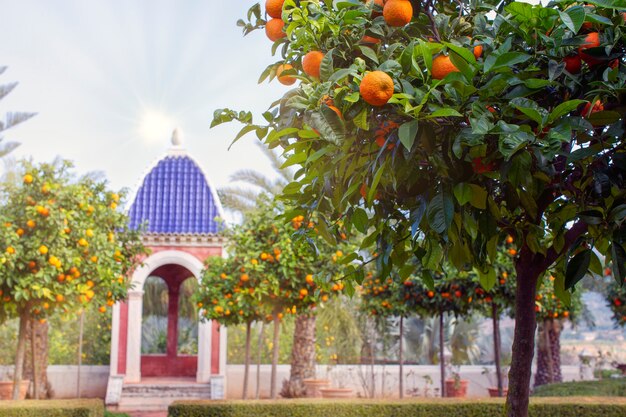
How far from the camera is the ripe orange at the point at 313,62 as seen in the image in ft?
8.64

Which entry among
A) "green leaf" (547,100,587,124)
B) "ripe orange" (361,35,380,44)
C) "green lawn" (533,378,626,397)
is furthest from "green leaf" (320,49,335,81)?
"green lawn" (533,378,626,397)

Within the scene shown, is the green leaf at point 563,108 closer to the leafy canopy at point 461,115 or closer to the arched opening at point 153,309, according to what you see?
the leafy canopy at point 461,115

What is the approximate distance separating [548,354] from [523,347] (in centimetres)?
1583

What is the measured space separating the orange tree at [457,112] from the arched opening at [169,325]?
12.9 m

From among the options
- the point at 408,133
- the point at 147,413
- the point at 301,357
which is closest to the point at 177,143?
the point at 301,357

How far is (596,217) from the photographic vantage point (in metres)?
2.57

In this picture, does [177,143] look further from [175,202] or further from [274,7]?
[274,7]

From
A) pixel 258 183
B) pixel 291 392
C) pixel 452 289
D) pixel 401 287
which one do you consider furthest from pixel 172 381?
pixel 452 289

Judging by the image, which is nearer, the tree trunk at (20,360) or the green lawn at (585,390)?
the tree trunk at (20,360)

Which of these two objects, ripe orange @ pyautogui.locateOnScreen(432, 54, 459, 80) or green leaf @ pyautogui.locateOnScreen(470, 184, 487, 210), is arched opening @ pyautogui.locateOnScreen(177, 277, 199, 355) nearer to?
green leaf @ pyautogui.locateOnScreen(470, 184, 487, 210)

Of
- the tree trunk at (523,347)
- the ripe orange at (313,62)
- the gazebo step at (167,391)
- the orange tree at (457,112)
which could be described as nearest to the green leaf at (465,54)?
the orange tree at (457,112)

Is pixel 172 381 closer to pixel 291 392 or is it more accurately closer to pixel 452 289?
pixel 291 392

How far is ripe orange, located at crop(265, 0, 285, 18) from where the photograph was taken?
2.90 meters

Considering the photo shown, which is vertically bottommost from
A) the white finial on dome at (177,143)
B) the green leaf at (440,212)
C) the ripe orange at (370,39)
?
the green leaf at (440,212)
